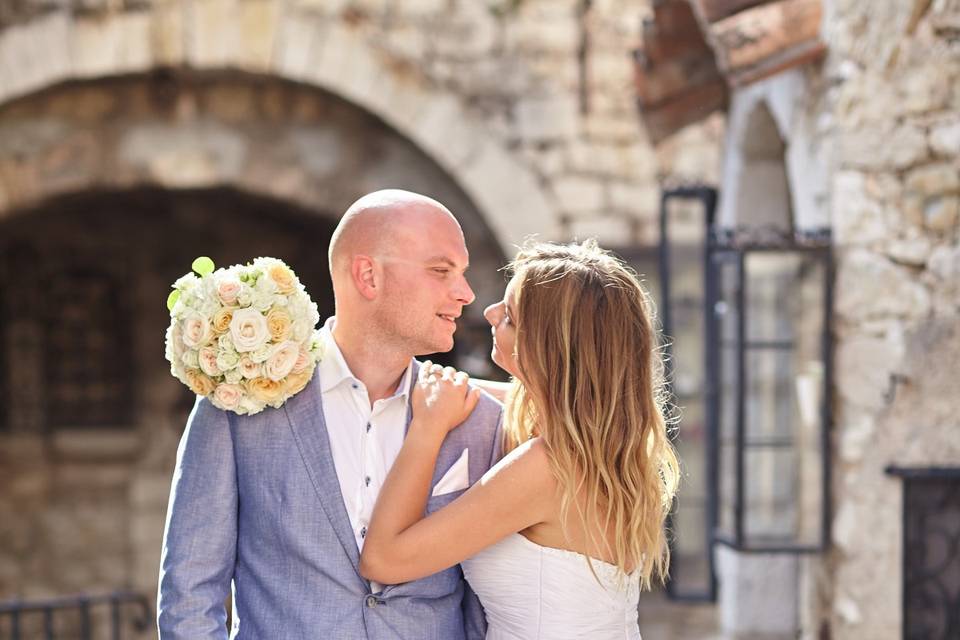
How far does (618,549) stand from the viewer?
221cm

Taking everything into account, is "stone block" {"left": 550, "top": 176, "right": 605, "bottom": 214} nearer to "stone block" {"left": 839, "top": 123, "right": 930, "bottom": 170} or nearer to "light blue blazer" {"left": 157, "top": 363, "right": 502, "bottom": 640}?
"stone block" {"left": 839, "top": 123, "right": 930, "bottom": 170}

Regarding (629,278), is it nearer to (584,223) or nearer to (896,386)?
(896,386)

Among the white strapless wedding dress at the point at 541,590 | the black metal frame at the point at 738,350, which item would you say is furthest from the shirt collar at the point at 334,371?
the black metal frame at the point at 738,350

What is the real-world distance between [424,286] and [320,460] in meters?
0.37

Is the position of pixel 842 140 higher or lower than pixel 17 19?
lower

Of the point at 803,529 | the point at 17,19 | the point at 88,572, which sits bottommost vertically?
the point at 88,572

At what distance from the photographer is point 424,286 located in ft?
6.82

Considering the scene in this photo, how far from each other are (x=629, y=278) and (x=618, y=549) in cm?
53

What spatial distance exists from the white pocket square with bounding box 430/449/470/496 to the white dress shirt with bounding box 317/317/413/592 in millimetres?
103

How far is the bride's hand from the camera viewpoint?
211cm

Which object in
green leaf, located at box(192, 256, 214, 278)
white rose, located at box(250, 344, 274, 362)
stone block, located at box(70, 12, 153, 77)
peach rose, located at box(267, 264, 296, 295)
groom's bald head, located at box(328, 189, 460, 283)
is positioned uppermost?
stone block, located at box(70, 12, 153, 77)

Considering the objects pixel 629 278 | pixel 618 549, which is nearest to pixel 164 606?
pixel 618 549

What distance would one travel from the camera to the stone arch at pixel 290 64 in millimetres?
6172

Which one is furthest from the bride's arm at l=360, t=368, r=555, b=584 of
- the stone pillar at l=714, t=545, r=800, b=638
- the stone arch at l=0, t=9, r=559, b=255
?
the stone arch at l=0, t=9, r=559, b=255
